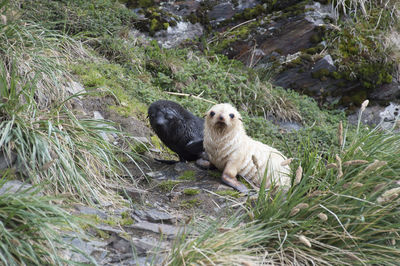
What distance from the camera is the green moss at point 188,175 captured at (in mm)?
4602

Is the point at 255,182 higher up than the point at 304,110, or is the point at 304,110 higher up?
the point at 255,182

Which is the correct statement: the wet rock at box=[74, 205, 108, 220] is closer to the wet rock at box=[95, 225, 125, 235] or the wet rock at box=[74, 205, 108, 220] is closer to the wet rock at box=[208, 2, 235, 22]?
the wet rock at box=[95, 225, 125, 235]

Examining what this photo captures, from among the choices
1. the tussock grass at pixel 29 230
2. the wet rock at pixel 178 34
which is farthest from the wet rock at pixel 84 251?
the wet rock at pixel 178 34

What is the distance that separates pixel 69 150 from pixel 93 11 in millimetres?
4249

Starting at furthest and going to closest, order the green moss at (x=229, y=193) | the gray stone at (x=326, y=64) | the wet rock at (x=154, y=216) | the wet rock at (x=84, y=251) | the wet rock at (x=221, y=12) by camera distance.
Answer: the wet rock at (x=221, y=12)
the gray stone at (x=326, y=64)
the green moss at (x=229, y=193)
the wet rock at (x=154, y=216)
the wet rock at (x=84, y=251)

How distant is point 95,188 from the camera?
3.83 meters

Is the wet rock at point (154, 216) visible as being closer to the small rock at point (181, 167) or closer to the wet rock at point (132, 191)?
the wet rock at point (132, 191)

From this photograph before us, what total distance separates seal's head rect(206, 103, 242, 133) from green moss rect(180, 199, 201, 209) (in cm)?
75

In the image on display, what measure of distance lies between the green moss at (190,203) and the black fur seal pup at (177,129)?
2.90 ft

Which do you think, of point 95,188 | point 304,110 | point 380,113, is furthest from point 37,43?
point 380,113

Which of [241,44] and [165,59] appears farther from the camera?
[241,44]

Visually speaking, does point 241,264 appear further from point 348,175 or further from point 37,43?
point 37,43

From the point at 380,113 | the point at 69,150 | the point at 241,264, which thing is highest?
the point at 69,150

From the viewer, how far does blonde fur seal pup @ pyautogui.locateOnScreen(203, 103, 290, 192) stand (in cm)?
434
